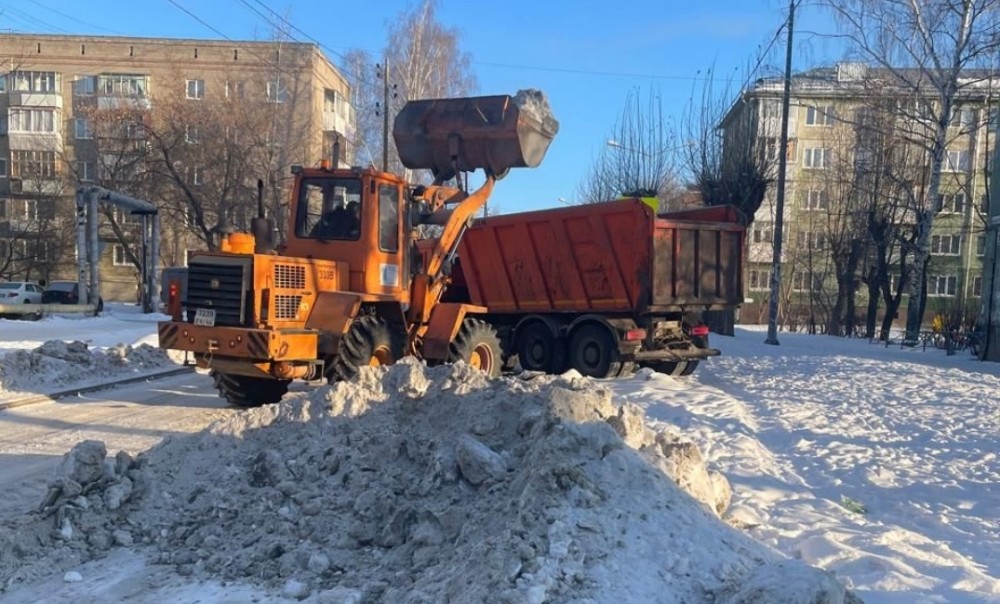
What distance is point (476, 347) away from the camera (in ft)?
36.8

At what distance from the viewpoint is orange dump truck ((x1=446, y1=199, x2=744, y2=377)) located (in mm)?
12836

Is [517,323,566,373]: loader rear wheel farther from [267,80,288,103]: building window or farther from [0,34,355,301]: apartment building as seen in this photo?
[267,80,288,103]: building window

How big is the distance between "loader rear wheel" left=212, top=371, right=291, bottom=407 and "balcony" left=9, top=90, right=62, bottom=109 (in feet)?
155

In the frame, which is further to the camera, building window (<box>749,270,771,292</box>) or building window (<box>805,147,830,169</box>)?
building window (<box>749,270,771,292</box>)

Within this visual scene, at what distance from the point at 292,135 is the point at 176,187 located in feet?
23.6

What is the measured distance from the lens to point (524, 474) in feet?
15.5

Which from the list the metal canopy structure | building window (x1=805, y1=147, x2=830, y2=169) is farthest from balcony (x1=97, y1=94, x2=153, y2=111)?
building window (x1=805, y1=147, x2=830, y2=169)

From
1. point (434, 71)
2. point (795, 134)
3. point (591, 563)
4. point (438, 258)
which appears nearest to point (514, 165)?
point (438, 258)

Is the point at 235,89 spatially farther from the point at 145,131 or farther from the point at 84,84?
the point at 84,84

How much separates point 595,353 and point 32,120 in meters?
48.2

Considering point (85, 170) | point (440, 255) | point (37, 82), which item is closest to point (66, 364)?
point (440, 255)

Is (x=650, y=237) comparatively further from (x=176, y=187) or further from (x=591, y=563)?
(x=176, y=187)

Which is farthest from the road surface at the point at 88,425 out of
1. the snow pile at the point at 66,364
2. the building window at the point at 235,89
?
the building window at the point at 235,89

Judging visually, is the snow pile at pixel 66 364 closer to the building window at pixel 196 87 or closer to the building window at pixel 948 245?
the building window at pixel 196 87
